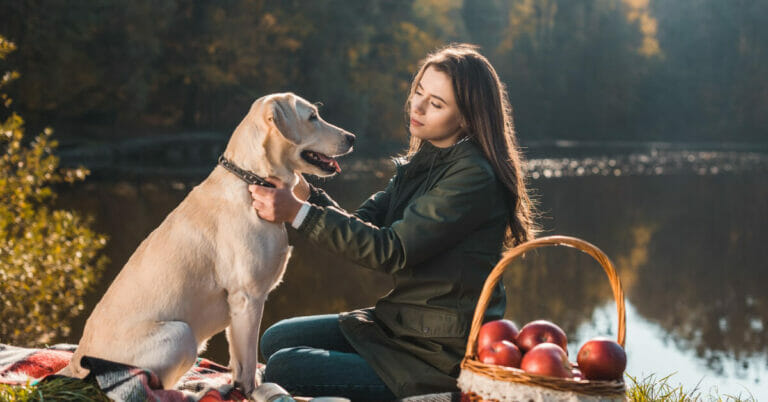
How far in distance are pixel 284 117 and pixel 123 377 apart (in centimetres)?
140

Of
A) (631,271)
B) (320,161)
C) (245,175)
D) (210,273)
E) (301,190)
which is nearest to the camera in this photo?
(210,273)

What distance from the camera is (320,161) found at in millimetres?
3857

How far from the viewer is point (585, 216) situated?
51.2 ft

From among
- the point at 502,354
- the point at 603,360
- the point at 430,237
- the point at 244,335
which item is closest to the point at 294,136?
the point at 430,237

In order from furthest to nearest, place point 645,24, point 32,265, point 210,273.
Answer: point 645,24
point 32,265
point 210,273

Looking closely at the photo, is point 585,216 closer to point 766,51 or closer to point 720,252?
point 720,252

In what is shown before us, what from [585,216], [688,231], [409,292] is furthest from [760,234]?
[409,292]

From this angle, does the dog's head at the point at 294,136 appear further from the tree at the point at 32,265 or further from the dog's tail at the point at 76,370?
the tree at the point at 32,265

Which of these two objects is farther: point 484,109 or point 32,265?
point 32,265

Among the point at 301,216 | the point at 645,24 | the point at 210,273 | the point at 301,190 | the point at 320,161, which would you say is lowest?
the point at 210,273

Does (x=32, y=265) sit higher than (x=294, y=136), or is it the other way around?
(x=294, y=136)

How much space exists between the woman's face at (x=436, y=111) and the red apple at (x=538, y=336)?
1093mm

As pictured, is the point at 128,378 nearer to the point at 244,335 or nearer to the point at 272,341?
the point at 244,335

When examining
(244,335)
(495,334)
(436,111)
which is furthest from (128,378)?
(436,111)
